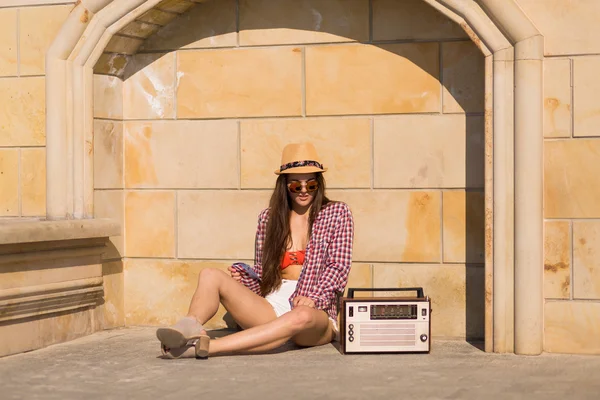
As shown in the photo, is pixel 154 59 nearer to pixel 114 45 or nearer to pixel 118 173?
pixel 114 45

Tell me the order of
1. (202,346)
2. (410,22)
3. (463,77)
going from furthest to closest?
(410,22) < (463,77) < (202,346)

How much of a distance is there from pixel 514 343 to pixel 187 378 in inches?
88.6

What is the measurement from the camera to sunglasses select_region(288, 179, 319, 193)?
763 centimetres

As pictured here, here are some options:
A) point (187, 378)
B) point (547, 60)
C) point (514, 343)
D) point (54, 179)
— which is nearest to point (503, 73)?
point (547, 60)

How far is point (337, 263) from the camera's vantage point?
24.6 feet

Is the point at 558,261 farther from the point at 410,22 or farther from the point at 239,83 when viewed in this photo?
the point at 239,83

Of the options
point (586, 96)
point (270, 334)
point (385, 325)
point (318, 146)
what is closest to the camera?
point (270, 334)

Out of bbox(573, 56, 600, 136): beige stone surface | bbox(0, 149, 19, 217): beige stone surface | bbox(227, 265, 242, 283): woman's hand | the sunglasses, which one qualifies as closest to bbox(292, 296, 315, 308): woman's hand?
bbox(227, 265, 242, 283): woman's hand

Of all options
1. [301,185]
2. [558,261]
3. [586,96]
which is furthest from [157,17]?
[558,261]

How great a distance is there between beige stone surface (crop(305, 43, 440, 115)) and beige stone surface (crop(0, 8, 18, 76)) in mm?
2267

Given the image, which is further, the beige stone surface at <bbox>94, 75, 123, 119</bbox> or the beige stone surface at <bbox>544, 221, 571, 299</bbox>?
the beige stone surface at <bbox>94, 75, 123, 119</bbox>

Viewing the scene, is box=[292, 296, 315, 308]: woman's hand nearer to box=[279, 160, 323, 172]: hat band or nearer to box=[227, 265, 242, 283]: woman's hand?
box=[227, 265, 242, 283]: woman's hand

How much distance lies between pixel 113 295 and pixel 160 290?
36 centimetres

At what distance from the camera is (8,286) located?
748 centimetres
